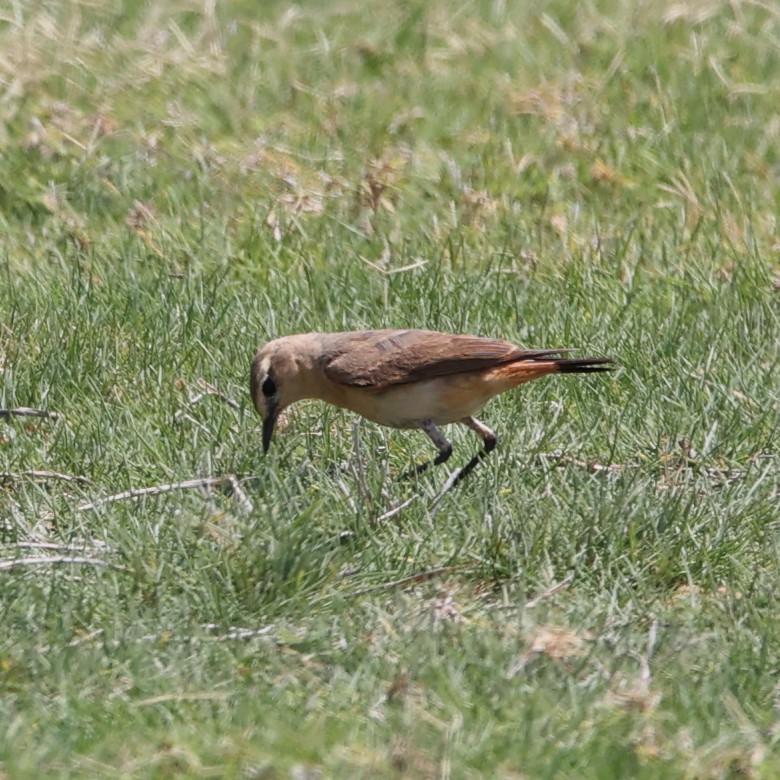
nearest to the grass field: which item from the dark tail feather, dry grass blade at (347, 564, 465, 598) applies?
dry grass blade at (347, 564, 465, 598)

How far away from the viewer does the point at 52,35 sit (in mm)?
10141

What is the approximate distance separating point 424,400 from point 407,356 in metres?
0.22

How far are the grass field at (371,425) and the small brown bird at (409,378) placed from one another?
0.54 ft

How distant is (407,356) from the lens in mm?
6484

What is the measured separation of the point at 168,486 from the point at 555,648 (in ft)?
5.36

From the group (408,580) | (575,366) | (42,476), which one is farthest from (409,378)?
(42,476)

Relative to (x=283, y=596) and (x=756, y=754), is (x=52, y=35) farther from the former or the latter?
(x=756, y=754)

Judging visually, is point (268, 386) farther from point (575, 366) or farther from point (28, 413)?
→ point (575, 366)

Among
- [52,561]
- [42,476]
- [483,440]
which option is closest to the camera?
[52,561]

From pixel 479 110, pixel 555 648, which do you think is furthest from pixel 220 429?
pixel 479 110

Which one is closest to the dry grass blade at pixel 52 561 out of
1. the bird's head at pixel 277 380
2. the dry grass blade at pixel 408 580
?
the dry grass blade at pixel 408 580

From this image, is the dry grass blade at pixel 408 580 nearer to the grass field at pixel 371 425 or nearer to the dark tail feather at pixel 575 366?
the grass field at pixel 371 425

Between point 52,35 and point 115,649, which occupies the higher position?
point 52,35

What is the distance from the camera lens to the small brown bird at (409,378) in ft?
20.8
